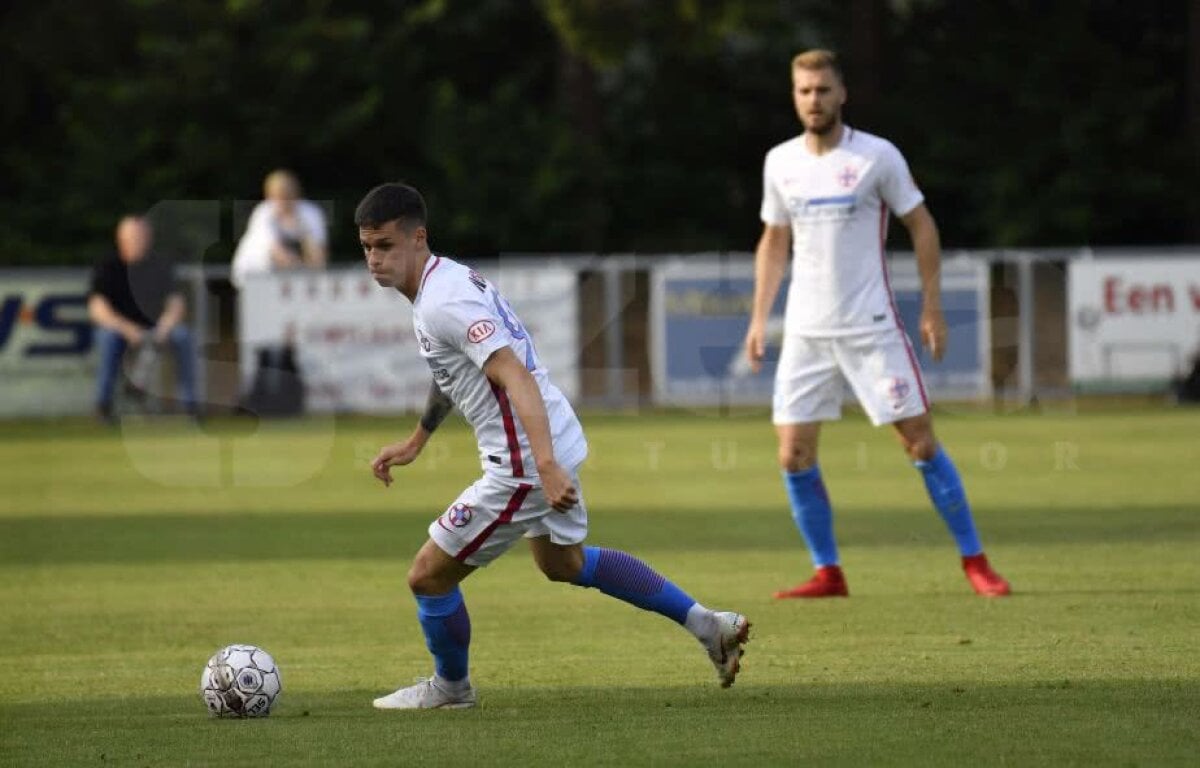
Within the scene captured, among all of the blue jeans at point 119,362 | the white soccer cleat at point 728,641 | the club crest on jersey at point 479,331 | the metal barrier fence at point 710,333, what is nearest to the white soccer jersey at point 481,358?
the club crest on jersey at point 479,331

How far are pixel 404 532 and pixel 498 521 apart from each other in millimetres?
6125

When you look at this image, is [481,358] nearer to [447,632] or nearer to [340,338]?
[447,632]

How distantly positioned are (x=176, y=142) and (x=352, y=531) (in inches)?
949

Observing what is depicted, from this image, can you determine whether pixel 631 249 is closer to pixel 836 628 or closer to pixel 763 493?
pixel 763 493

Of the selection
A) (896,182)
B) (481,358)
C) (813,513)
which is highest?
(896,182)

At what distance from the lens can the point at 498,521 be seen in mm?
7328

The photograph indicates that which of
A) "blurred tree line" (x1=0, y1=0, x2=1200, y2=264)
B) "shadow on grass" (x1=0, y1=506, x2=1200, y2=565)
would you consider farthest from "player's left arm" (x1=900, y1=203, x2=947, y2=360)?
"blurred tree line" (x1=0, y1=0, x2=1200, y2=264)

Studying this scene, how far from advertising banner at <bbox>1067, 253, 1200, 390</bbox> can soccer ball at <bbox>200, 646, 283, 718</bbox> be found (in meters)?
17.3

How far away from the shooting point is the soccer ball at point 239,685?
729 centimetres

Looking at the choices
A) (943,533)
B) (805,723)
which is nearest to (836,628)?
(805,723)

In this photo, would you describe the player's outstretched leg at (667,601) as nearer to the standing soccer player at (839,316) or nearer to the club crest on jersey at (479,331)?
the club crest on jersey at (479,331)

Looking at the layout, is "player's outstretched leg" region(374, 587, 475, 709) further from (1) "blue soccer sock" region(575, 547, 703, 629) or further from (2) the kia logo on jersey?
(1) "blue soccer sock" region(575, 547, 703, 629)

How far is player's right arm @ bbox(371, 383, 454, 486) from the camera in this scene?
769 centimetres

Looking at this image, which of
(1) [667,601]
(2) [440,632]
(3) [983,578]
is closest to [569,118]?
(3) [983,578]
